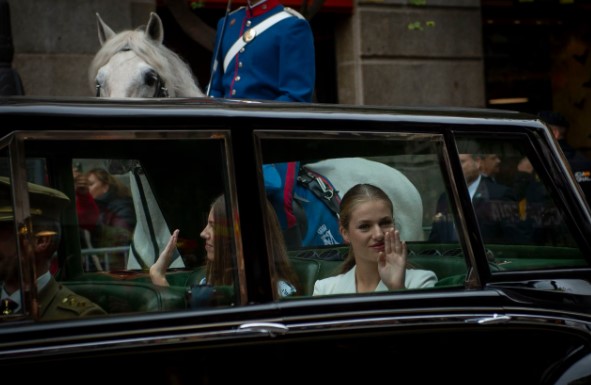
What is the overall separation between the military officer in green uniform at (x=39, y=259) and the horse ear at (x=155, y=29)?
4.16 m

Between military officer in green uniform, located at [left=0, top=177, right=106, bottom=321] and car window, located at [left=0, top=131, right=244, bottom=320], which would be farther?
car window, located at [left=0, top=131, right=244, bottom=320]

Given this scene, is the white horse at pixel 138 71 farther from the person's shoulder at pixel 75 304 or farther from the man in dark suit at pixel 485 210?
the person's shoulder at pixel 75 304

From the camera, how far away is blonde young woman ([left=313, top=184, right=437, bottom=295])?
137 inches

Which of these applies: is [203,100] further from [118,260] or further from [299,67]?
[299,67]

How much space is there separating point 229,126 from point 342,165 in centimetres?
55

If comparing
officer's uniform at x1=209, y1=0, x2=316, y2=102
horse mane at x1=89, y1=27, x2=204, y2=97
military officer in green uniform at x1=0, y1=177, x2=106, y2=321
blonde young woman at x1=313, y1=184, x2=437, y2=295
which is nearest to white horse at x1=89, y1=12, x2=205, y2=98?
horse mane at x1=89, y1=27, x2=204, y2=97

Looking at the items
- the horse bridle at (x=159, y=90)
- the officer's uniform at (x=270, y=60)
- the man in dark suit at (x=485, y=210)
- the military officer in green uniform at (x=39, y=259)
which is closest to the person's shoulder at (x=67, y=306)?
the military officer in green uniform at (x=39, y=259)

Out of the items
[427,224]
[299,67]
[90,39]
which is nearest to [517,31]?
[90,39]

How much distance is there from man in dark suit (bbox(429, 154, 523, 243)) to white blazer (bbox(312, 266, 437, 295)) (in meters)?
0.12

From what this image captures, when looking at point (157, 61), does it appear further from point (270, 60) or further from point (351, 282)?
point (351, 282)

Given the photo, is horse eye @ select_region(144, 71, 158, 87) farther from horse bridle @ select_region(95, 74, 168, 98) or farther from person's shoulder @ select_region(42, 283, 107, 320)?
person's shoulder @ select_region(42, 283, 107, 320)

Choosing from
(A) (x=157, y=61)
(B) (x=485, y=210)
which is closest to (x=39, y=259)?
(B) (x=485, y=210)

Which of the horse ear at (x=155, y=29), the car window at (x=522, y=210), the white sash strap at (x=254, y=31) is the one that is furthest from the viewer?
the horse ear at (x=155, y=29)

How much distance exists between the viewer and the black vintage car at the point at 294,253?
2.95 meters
